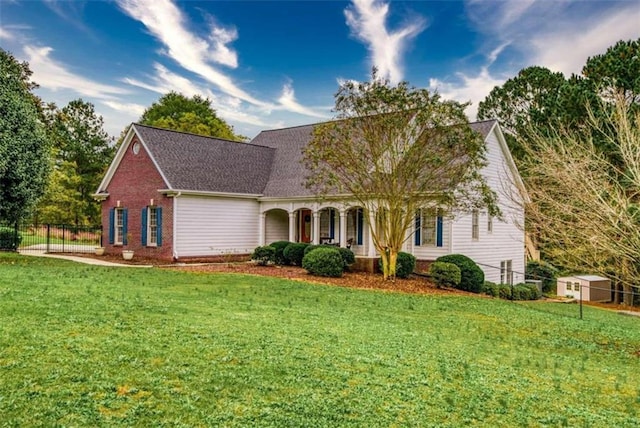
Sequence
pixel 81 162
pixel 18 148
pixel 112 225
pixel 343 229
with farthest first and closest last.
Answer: pixel 81 162 → pixel 112 225 → pixel 343 229 → pixel 18 148

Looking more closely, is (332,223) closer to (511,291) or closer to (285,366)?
(511,291)

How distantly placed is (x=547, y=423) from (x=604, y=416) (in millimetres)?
805

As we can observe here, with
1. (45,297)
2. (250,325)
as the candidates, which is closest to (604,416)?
(250,325)

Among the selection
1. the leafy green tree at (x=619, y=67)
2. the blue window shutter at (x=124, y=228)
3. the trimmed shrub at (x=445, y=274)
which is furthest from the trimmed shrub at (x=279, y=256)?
the leafy green tree at (x=619, y=67)

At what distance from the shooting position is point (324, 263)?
16797 mm

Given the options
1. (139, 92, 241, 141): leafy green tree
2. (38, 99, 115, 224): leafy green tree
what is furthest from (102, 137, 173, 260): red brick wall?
(139, 92, 241, 141): leafy green tree

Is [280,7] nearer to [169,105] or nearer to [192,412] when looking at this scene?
[192,412]

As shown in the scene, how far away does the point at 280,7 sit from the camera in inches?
782

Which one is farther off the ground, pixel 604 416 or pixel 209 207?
pixel 209 207

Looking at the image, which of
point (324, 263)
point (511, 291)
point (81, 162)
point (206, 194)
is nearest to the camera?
point (324, 263)

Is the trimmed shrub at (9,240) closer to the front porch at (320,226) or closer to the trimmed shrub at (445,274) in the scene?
the front porch at (320,226)

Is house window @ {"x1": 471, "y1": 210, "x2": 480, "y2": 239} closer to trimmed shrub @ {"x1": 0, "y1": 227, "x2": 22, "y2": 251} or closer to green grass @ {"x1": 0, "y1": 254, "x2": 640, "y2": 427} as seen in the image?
green grass @ {"x1": 0, "y1": 254, "x2": 640, "y2": 427}

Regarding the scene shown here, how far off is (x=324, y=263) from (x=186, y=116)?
103 feet

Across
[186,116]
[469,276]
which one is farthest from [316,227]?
[186,116]
